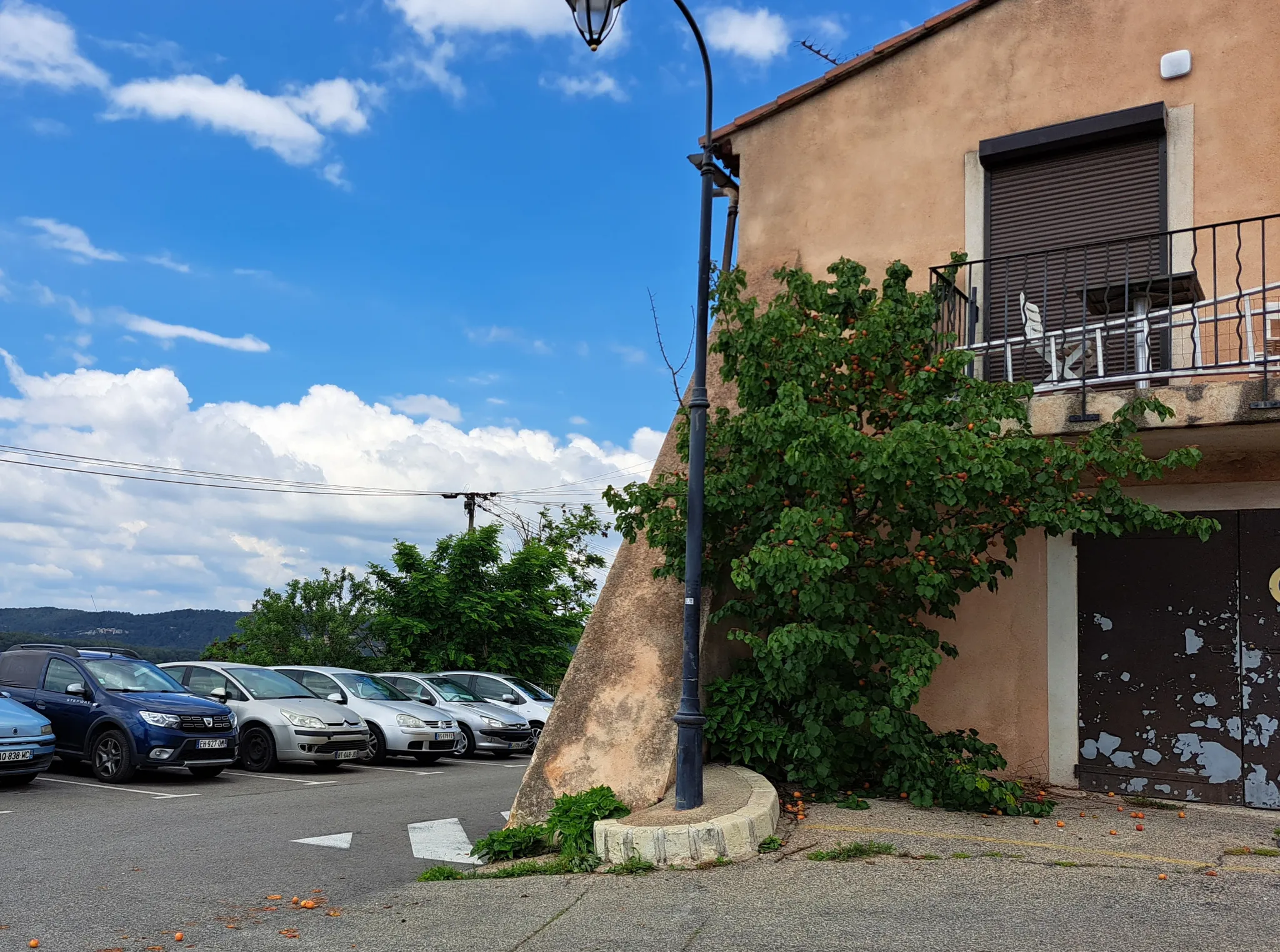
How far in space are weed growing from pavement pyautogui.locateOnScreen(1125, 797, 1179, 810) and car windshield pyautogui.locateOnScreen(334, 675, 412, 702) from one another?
12.2m

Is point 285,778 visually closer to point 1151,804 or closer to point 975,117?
point 1151,804

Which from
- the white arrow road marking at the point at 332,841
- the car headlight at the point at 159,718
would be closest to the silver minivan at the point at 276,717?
the car headlight at the point at 159,718

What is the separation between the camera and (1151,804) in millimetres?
8977

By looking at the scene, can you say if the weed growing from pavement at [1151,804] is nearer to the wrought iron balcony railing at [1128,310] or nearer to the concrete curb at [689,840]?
the wrought iron balcony railing at [1128,310]

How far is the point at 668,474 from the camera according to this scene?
946cm

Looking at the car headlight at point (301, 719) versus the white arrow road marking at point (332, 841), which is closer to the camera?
the white arrow road marking at point (332, 841)

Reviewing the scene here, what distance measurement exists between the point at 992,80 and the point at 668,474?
5.18m

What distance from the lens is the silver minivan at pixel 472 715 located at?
1938 centimetres

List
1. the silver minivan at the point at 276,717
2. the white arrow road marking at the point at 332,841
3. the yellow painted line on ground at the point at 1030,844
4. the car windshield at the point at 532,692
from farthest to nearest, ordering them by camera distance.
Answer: the car windshield at the point at 532,692
the silver minivan at the point at 276,717
the white arrow road marking at the point at 332,841
the yellow painted line on ground at the point at 1030,844

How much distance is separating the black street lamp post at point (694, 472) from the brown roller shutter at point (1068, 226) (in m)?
2.78

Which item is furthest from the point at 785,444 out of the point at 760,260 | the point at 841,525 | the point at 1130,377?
the point at 760,260

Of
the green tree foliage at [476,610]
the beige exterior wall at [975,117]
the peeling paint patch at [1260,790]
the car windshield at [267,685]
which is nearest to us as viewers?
the peeling paint patch at [1260,790]

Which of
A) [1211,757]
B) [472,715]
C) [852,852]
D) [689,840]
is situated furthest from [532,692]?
[852,852]

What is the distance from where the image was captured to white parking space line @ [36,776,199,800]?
1243 centimetres
